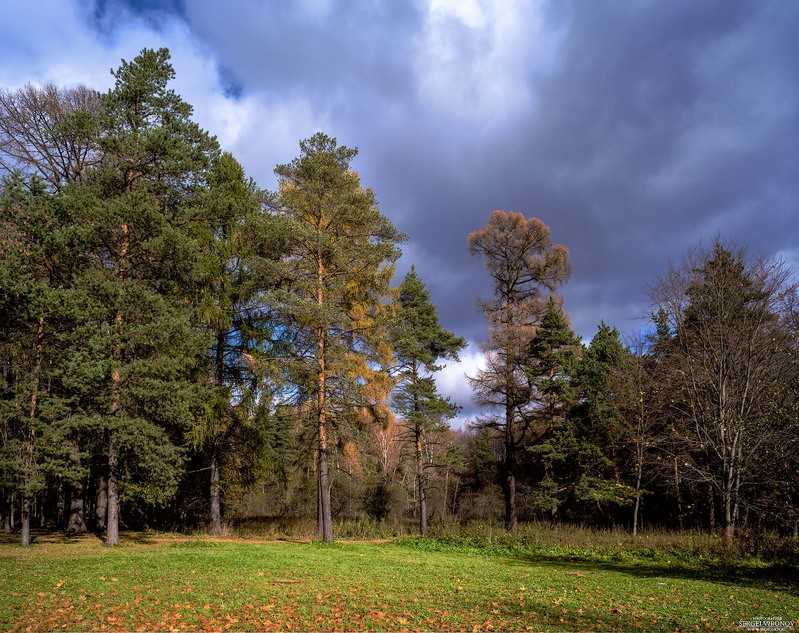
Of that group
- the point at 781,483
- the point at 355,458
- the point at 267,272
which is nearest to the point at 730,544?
the point at 781,483

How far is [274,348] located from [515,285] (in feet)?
46.5

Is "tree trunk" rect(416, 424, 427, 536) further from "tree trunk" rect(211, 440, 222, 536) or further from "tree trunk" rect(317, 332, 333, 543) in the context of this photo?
"tree trunk" rect(211, 440, 222, 536)

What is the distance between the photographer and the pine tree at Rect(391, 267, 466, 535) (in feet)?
85.7

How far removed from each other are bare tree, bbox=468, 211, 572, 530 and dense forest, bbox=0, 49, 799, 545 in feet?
0.40

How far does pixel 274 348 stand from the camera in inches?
886

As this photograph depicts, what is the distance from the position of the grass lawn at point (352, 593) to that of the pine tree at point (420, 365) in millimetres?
11302

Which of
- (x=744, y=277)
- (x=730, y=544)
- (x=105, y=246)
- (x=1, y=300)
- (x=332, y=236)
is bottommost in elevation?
(x=730, y=544)

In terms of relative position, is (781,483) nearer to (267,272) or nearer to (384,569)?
(384,569)

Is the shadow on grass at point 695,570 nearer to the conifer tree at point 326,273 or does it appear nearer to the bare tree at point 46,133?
the conifer tree at point 326,273

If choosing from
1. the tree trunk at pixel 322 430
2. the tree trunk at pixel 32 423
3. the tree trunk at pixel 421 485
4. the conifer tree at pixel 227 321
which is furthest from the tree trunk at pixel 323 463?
the tree trunk at pixel 32 423

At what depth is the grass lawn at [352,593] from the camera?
6.68m

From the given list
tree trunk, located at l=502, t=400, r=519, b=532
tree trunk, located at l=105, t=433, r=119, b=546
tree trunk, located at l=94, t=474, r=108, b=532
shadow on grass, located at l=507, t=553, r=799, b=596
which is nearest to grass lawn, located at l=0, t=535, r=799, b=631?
shadow on grass, located at l=507, t=553, r=799, b=596

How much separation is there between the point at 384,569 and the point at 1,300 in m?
11.8

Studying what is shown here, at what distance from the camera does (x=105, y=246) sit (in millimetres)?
16750
